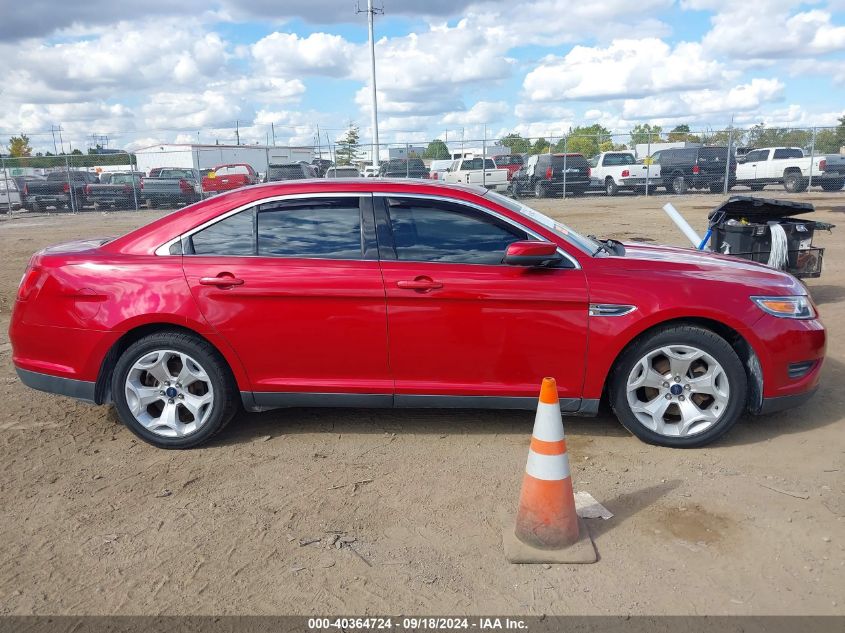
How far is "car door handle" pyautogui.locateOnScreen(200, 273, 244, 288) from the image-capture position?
13.8 feet

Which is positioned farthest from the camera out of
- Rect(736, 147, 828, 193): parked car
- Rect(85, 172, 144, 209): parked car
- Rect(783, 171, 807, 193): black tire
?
Result: Rect(85, 172, 144, 209): parked car

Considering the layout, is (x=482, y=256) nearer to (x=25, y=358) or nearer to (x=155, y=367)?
(x=155, y=367)

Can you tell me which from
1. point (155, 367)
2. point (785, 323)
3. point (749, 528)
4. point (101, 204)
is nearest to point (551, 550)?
point (749, 528)

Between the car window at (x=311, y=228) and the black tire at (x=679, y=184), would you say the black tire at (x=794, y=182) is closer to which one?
the black tire at (x=679, y=184)

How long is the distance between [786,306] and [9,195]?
1100 inches

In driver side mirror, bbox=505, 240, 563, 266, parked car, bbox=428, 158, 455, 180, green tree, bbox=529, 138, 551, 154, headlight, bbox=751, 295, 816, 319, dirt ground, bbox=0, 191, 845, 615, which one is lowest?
dirt ground, bbox=0, 191, 845, 615

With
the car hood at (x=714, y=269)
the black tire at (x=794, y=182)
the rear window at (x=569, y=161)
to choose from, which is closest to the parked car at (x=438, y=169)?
the rear window at (x=569, y=161)

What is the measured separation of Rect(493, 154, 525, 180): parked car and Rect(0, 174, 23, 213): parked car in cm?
1916

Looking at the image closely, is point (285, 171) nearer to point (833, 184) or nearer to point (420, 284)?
point (833, 184)

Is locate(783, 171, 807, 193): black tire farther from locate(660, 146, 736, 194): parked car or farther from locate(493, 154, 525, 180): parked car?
locate(493, 154, 525, 180): parked car

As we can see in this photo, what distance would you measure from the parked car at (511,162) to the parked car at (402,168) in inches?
141

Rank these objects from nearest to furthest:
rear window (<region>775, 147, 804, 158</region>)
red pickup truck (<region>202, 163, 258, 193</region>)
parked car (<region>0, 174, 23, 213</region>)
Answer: rear window (<region>775, 147, 804, 158</region>) < parked car (<region>0, 174, 23, 213</region>) < red pickup truck (<region>202, 163, 258, 193</region>)

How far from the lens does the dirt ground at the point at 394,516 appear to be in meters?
2.92

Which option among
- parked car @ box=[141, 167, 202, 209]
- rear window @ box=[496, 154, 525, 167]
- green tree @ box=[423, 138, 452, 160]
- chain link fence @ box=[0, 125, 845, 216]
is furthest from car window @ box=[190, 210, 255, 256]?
green tree @ box=[423, 138, 452, 160]
